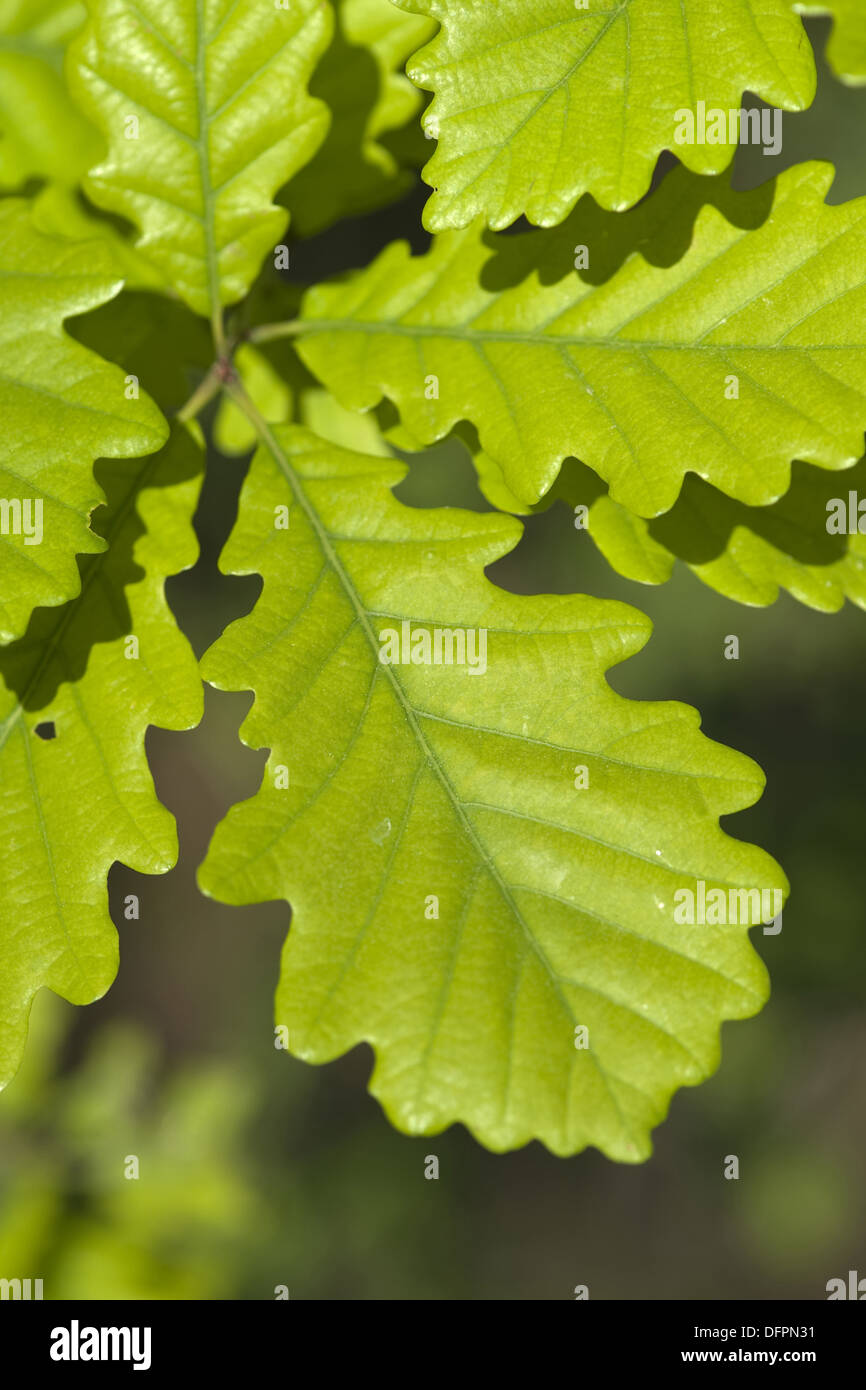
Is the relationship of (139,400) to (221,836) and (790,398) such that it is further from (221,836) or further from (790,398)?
(790,398)

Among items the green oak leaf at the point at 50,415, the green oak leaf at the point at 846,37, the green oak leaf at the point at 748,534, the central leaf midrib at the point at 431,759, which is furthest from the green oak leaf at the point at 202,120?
the green oak leaf at the point at 846,37

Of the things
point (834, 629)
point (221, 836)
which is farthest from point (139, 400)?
point (834, 629)

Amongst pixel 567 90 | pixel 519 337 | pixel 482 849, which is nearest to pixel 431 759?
pixel 482 849

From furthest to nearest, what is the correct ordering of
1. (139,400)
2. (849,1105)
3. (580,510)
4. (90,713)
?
(849,1105), (580,510), (90,713), (139,400)

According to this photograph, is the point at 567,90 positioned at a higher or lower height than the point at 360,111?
lower

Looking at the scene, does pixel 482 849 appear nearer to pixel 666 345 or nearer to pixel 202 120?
pixel 666 345
